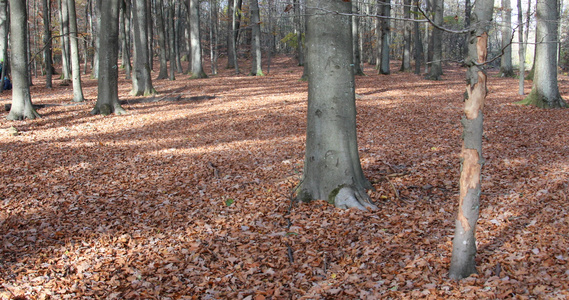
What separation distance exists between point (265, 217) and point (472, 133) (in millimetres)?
3089

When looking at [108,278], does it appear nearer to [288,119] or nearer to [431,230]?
[431,230]

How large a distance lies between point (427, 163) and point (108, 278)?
216 inches

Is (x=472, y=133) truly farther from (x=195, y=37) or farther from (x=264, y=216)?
(x=195, y=37)

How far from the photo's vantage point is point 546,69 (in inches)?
451

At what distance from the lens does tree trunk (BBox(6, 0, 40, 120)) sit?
11914mm

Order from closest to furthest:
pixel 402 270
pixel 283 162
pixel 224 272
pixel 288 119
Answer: pixel 402 270
pixel 224 272
pixel 283 162
pixel 288 119

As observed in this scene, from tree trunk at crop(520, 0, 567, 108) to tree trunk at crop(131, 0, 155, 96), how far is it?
46.2ft

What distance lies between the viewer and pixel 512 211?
16.6 ft

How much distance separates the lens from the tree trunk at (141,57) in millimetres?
16875

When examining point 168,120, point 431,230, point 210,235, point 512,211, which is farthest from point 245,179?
point 168,120

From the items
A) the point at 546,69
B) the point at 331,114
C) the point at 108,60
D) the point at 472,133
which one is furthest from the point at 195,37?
the point at 472,133

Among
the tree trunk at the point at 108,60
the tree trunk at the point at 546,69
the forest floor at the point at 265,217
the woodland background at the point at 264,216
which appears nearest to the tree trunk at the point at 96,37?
the tree trunk at the point at 108,60

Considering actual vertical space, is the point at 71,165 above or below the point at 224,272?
above

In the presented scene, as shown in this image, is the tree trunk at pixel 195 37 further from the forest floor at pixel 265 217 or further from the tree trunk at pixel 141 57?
the forest floor at pixel 265 217
